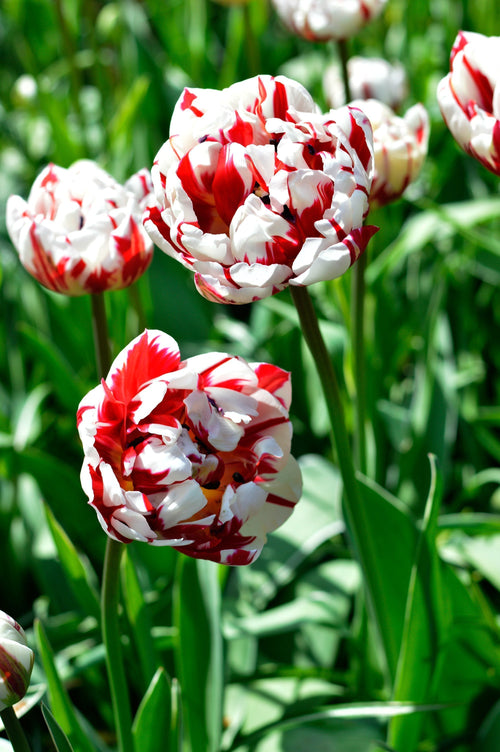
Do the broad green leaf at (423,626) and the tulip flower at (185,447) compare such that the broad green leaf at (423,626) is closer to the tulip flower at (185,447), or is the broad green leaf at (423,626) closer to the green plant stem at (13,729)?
the tulip flower at (185,447)

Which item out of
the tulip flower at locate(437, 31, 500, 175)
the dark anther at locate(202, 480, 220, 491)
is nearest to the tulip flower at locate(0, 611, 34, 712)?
the dark anther at locate(202, 480, 220, 491)

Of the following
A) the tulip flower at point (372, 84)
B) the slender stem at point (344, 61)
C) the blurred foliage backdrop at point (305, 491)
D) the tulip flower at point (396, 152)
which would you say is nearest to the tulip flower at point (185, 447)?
the blurred foliage backdrop at point (305, 491)

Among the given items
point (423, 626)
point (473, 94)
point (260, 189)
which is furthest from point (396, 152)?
point (423, 626)

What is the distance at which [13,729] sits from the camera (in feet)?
1.61

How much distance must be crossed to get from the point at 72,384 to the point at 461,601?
0.56 meters

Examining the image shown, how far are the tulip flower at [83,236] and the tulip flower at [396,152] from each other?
213 millimetres

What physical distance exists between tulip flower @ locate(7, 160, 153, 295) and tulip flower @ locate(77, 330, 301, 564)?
0.22m

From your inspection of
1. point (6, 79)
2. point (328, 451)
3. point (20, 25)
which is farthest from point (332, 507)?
point (6, 79)

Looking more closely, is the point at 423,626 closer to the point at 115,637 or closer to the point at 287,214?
the point at 115,637

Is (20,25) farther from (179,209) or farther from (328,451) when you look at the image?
(179,209)

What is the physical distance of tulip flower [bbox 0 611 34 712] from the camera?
468 mm

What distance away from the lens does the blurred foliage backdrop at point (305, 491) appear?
0.79m

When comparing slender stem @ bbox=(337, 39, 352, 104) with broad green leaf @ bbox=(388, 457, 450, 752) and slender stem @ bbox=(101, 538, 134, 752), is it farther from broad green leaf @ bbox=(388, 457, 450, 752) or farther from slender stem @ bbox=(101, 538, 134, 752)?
slender stem @ bbox=(101, 538, 134, 752)

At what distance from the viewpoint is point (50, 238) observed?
68cm
